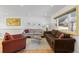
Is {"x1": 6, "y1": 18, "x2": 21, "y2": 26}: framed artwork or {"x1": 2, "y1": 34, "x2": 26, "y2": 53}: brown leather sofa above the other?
{"x1": 6, "y1": 18, "x2": 21, "y2": 26}: framed artwork

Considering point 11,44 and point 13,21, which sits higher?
point 13,21

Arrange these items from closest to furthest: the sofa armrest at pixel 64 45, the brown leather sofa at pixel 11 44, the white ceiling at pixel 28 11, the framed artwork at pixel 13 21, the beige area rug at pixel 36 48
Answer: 1. the brown leather sofa at pixel 11 44
2. the sofa armrest at pixel 64 45
3. the beige area rug at pixel 36 48
4. the white ceiling at pixel 28 11
5. the framed artwork at pixel 13 21

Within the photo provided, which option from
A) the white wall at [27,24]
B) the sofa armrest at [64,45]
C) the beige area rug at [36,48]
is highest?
the white wall at [27,24]

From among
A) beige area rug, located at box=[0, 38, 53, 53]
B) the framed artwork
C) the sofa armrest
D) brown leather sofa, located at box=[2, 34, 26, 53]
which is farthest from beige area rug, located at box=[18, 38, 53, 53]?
the framed artwork

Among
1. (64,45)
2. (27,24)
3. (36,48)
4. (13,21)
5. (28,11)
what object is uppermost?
(28,11)

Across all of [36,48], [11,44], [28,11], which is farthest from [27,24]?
[11,44]

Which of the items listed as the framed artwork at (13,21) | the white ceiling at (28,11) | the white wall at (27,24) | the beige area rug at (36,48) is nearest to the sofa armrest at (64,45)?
the beige area rug at (36,48)

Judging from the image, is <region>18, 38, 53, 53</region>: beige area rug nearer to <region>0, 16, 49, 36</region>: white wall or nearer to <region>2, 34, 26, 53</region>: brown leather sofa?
<region>2, 34, 26, 53</region>: brown leather sofa

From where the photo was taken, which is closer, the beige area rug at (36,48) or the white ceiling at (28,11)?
the beige area rug at (36,48)

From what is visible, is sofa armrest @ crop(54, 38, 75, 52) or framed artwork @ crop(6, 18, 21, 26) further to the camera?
framed artwork @ crop(6, 18, 21, 26)

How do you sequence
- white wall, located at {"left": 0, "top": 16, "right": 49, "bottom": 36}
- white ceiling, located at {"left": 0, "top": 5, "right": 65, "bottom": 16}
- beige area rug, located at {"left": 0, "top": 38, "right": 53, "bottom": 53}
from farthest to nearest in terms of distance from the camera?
white wall, located at {"left": 0, "top": 16, "right": 49, "bottom": 36} < white ceiling, located at {"left": 0, "top": 5, "right": 65, "bottom": 16} < beige area rug, located at {"left": 0, "top": 38, "right": 53, "bottom": 53}

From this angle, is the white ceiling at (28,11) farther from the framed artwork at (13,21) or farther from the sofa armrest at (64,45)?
the sofa armrest at (64,45)

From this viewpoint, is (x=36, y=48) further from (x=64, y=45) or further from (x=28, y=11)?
(x=28, y=11)
